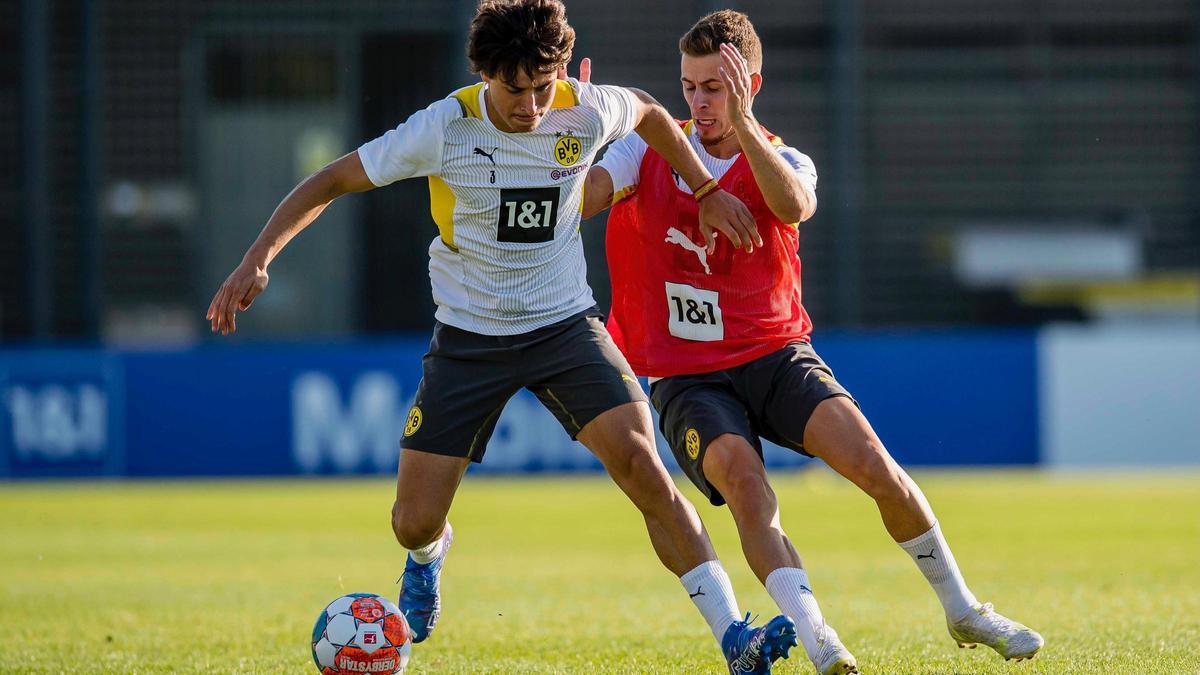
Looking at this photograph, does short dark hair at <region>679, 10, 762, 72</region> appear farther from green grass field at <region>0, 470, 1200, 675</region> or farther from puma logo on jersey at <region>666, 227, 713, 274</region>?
green grass field at <region>0, 470, 1200, 675</region>

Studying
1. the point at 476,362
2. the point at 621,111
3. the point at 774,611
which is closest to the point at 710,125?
the point at 621,111

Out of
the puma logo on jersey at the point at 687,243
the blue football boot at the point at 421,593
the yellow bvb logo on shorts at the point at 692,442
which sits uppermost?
the puma logo on jersey at the point at 687,243

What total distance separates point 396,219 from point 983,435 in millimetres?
6845

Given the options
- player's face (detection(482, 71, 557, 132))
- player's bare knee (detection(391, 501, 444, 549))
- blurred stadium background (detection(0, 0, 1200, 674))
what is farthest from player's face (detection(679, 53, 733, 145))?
blurred stadium background (detection(0, 0, 1200, 674))

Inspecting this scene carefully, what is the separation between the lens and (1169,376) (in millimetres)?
15844

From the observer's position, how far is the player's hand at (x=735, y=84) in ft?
18.3

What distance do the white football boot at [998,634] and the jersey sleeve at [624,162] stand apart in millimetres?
1888

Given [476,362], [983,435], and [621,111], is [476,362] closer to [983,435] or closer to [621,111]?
[621,111]

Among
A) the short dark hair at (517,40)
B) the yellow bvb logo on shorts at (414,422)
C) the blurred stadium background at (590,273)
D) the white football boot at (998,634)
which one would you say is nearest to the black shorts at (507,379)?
the yellow bvb logo on shorts at (414,422)

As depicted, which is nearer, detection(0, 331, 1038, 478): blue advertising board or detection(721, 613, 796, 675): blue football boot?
detection(721, 613, 796, 675): blue football boot

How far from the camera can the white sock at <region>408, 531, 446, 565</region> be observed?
628 centimetres

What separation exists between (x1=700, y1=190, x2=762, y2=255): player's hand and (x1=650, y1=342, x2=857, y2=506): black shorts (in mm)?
435

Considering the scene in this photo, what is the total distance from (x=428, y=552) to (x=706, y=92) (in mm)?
1951

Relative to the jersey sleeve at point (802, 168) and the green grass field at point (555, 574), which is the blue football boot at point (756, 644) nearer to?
the green grass field at point (555, 574)
